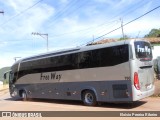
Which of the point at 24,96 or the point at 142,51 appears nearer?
the point at 142,51

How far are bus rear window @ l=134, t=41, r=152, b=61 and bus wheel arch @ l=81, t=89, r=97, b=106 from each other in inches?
133

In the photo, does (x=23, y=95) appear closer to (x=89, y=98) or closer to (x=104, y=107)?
(x=89, y=98)

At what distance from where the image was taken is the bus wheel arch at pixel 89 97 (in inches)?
645

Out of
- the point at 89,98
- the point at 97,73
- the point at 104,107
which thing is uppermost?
the point at 97,73

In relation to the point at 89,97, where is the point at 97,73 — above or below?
above

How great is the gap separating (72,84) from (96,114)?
4.89 m

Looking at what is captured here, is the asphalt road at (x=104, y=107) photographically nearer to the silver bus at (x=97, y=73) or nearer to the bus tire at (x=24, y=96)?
the silver bus at (x=97, y=73)

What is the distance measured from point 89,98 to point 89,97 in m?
0.07

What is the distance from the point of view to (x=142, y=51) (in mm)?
15008

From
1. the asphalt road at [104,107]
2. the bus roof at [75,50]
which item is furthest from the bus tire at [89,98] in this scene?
the bus roof at [75,50]

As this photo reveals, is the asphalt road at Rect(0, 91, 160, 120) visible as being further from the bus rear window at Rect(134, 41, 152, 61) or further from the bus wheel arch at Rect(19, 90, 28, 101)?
the bus wheel arch at Rect(19, 90, 28, 101)

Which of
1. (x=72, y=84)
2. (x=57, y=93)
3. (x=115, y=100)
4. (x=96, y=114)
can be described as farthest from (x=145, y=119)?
(x=57, y=93)

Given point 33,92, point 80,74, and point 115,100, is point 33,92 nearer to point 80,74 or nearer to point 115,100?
point 80,74

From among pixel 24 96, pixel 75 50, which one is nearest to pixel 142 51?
pixel 75 50
